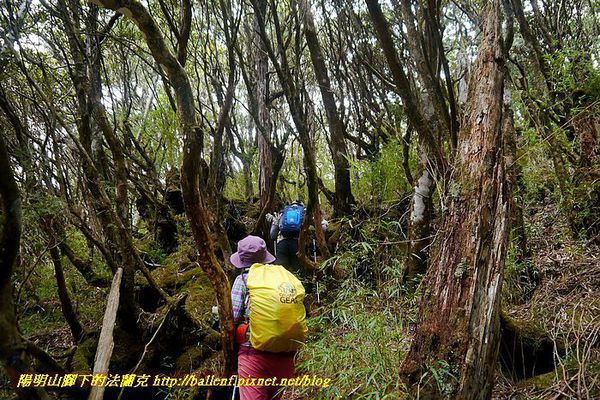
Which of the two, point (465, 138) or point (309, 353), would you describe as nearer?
point (465, 138)

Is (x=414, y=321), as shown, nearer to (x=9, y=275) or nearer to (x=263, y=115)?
(x=9, y=275)

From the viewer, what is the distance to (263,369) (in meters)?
3.03

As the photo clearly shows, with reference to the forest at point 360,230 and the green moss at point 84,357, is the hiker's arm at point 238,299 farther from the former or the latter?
the green moss at point 84,357

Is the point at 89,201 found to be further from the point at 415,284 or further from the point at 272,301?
the point at 415,284

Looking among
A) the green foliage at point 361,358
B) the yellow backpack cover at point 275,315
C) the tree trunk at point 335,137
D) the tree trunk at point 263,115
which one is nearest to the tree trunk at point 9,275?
the yellow backpack cover at point 275,315

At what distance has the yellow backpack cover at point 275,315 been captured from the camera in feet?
9.45

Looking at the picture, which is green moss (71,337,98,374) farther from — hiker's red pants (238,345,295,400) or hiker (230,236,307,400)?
hiker's red pants (238,345,295,400)

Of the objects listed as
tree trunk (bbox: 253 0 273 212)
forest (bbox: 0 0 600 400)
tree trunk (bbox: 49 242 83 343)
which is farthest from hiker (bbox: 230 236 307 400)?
tree trunk (bbox: 253 0 273 212)

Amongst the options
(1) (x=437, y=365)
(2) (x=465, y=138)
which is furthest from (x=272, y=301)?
(2) (x=465, y=138)

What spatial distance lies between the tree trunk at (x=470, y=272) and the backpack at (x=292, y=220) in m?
3.40

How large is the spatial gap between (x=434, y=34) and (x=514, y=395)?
3249mm

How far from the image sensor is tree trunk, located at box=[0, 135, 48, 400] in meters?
2.14

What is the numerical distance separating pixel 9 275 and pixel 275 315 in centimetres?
166

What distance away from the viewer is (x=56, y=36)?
229 inches
